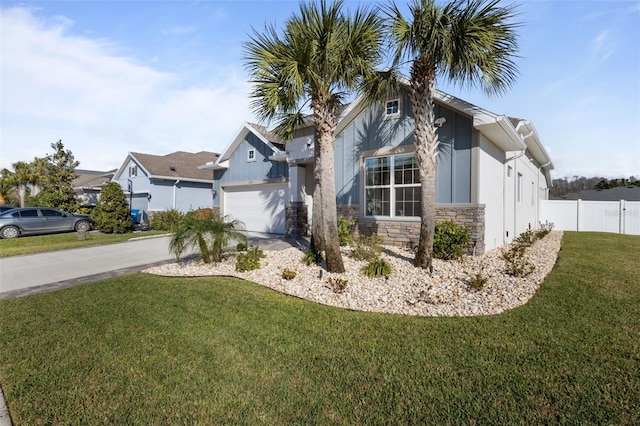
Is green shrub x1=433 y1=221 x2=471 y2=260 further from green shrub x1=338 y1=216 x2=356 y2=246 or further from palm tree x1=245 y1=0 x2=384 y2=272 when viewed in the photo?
palm tree x1=245 y1=0 x2=384 y2=272

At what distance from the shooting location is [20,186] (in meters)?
29.5

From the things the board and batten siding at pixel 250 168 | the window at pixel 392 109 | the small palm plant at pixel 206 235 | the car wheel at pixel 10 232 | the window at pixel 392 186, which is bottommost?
the car wheel at pixel 10 232

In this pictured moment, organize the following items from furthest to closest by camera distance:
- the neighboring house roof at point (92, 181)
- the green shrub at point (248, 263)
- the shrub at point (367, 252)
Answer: the neighboring house roof at point (92, 181), the shrub at point (367, 252), the green shrub at point (248, 263)

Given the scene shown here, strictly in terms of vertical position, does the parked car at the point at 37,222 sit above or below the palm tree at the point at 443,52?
below

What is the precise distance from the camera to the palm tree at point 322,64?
252 inches

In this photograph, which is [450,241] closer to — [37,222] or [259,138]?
[259,138]

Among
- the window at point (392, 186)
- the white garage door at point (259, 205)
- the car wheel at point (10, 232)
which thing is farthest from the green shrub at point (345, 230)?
the car wheel at point (10, 232)

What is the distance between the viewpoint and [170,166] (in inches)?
873

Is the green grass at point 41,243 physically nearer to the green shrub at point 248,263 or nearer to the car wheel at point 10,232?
the car wheel at point 10,232

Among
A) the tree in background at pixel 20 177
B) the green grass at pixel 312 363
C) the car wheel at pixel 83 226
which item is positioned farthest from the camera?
the tree in background at pixel 20 177

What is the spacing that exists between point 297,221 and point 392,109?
6005mm

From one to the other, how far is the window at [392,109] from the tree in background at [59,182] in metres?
22.7

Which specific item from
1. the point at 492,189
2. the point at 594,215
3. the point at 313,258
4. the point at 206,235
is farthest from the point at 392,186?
the point at 594,215

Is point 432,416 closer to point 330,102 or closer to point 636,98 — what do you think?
point 330,102
